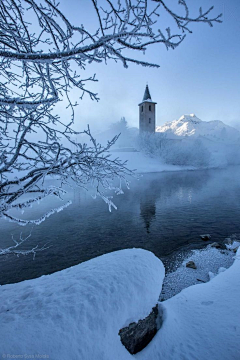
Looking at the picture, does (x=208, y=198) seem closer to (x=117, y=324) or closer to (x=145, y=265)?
(x=145, y=265)

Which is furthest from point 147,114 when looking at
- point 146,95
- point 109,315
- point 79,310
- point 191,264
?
point 79,310

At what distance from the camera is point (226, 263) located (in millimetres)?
7215

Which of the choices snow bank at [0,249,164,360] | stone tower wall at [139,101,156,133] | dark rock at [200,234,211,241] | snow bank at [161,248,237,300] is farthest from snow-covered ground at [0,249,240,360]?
stone tower wall at [139,101,156,133]

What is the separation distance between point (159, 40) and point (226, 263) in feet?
27.5

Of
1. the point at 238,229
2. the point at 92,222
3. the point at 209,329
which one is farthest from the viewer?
the point at 92,222

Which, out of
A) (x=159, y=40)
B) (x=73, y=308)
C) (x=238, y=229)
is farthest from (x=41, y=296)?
(x=238, y=229)

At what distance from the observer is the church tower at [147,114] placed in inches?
2689

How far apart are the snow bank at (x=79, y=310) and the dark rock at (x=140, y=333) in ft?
0.40

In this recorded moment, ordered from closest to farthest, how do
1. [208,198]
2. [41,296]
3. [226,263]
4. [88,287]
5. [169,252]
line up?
[41,296]
[88,287]
[226,263]
[169,252]
[208,198]

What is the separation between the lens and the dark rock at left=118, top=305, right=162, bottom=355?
297 cm

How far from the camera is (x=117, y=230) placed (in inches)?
434

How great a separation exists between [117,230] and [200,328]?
7664mm

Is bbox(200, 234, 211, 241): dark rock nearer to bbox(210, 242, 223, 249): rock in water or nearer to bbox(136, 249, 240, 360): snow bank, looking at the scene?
bbox(210, 242, 223, 249): rock in water

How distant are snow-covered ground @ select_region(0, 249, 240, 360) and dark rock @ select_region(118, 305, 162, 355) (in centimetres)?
10
